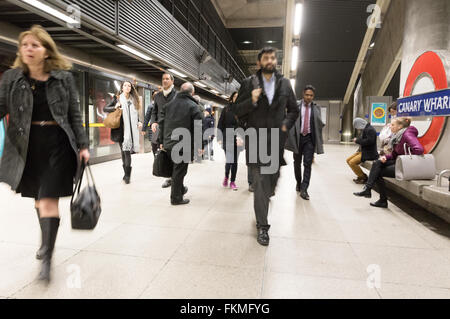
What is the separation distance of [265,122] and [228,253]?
4.16 ft

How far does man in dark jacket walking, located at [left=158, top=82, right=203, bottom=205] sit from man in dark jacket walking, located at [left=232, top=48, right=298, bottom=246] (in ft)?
4.41

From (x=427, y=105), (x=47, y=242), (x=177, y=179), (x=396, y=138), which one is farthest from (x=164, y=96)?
(x=427, y=105)

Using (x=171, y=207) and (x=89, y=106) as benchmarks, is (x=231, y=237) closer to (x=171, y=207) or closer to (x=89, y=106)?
(x=171, y=207)

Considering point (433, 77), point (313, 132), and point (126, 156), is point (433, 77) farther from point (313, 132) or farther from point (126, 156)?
point (126, 156)

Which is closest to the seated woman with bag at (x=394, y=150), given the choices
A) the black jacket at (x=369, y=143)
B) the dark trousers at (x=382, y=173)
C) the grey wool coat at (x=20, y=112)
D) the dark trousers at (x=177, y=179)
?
the dark trousers at (x=382, y=173)

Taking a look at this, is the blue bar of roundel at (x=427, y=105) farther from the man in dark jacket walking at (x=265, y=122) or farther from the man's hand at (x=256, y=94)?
the man's hand at (x=256, y=94)

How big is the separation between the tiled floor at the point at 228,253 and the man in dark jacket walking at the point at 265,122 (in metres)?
0.48

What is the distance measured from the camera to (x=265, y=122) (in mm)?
2918

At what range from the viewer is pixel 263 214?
2.94 m

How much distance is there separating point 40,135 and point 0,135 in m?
5.04

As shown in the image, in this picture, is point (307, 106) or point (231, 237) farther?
point (307, 106)

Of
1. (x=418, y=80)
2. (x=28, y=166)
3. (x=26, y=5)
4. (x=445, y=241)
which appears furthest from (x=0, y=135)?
(x=418, y=80)

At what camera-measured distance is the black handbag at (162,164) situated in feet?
13.7
